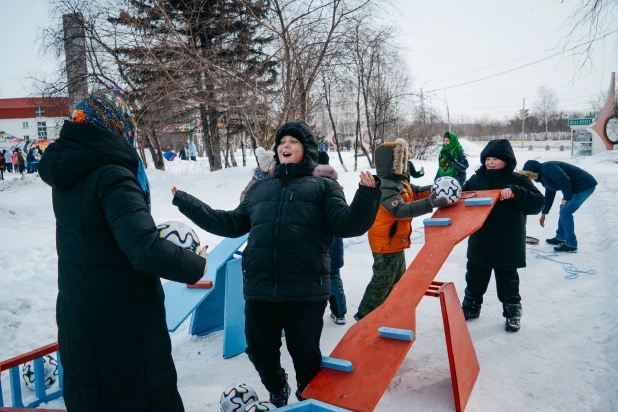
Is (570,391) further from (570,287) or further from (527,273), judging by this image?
(527,273)

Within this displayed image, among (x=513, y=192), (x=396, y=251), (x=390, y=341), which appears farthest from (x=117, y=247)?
(x=513, y=192)

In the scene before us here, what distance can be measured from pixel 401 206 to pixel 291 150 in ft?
4.84

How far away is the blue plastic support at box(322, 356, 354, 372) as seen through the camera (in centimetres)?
231

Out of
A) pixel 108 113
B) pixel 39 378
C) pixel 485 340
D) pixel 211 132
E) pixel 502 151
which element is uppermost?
pixel 211 132

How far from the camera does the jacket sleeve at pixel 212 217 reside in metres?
2.44

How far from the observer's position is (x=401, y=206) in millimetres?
3605

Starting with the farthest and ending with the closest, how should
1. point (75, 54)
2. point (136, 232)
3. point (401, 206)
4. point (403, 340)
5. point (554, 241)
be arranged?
point (75, 54), point (554, 241), point (401, 206), point (403, 340), point (136, 232)

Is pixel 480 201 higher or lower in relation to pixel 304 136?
lower

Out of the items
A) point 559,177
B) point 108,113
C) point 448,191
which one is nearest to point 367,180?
point 108,113

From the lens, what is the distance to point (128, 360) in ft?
5.38

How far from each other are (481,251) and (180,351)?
119 inches

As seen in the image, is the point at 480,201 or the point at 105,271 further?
the point at 480,201

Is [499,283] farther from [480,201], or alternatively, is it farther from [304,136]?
[304,136]

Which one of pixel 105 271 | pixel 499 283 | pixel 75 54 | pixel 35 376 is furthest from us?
pixel 75 54
